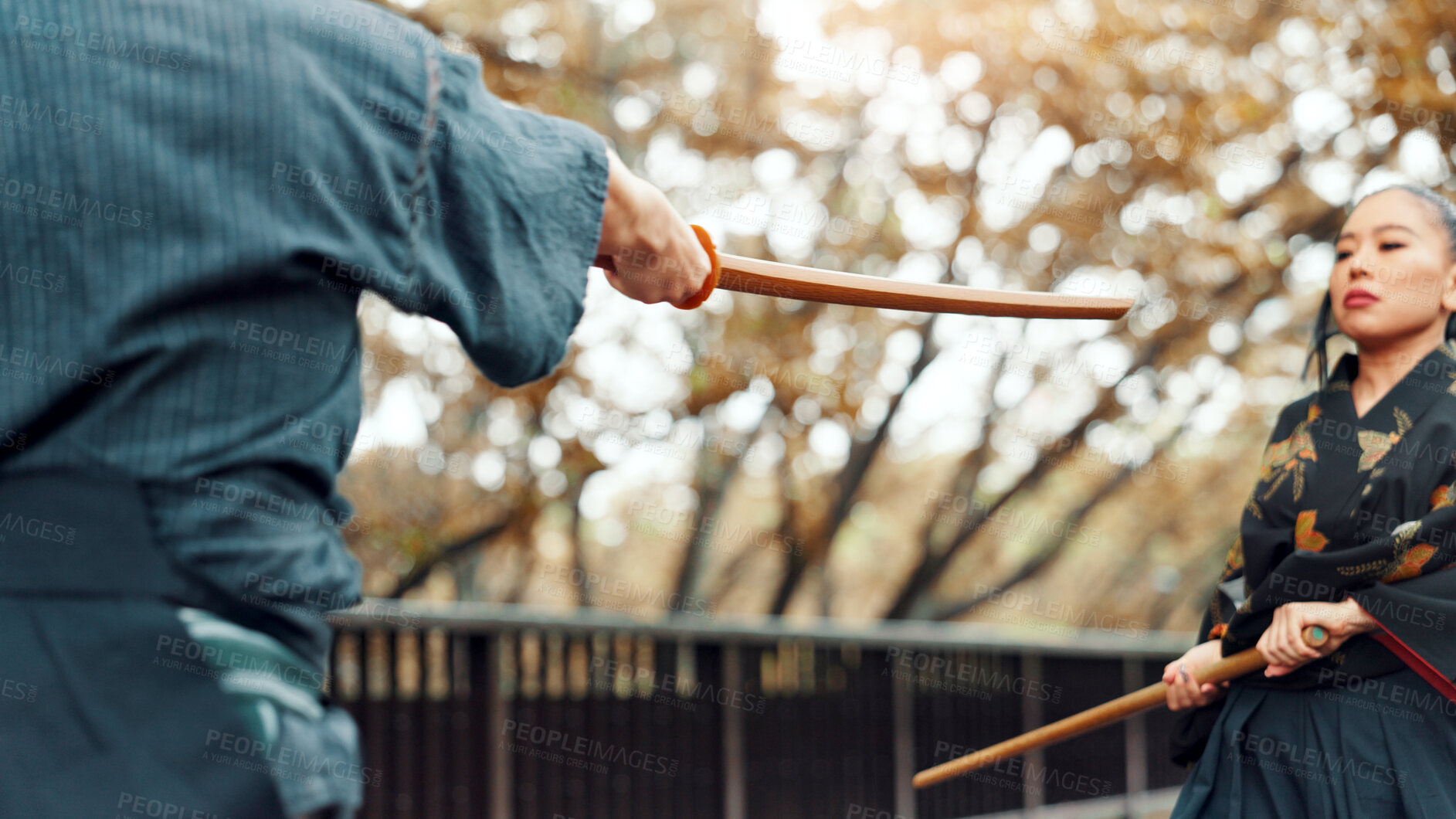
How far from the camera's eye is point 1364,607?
6.83 feet

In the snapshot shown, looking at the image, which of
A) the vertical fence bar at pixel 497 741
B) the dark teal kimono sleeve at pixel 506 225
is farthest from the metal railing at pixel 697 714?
the dark teal kimono sleeve at pixel 506 225

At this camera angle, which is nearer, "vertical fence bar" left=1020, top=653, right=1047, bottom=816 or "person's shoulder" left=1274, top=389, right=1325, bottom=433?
"person's shoulder" left=1274, top=389, right=1325, bottom=433

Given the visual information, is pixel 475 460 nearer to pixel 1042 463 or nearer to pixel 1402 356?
pixel 1042 463

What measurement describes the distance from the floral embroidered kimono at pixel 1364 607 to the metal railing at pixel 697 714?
302 centimetres

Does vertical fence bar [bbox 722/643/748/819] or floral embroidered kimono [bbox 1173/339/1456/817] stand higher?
floral embroidered kimono [bbox 1173/339/1456/817]

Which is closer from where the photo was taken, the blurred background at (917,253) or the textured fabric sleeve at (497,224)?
the textured fabric sleeve at (497,224)

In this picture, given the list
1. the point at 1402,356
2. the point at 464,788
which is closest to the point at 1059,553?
the point at 464,788

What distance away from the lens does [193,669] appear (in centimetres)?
80

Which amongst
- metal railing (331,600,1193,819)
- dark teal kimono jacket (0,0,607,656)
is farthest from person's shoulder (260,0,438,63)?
metal railing (331,600,1193,819)

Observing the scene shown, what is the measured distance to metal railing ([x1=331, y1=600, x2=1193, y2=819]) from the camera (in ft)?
14.3

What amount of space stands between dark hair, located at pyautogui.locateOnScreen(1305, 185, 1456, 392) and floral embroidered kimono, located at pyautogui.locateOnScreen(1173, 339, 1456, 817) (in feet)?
0.39

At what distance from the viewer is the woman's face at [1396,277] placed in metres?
2.29

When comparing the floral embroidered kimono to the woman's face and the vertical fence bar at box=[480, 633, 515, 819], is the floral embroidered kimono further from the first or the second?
the vertical fence bar at box=[480, 633, 515, 819]

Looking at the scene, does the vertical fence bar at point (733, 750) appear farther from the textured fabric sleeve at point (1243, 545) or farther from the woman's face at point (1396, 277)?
the woman's face at point (1396, 277)
